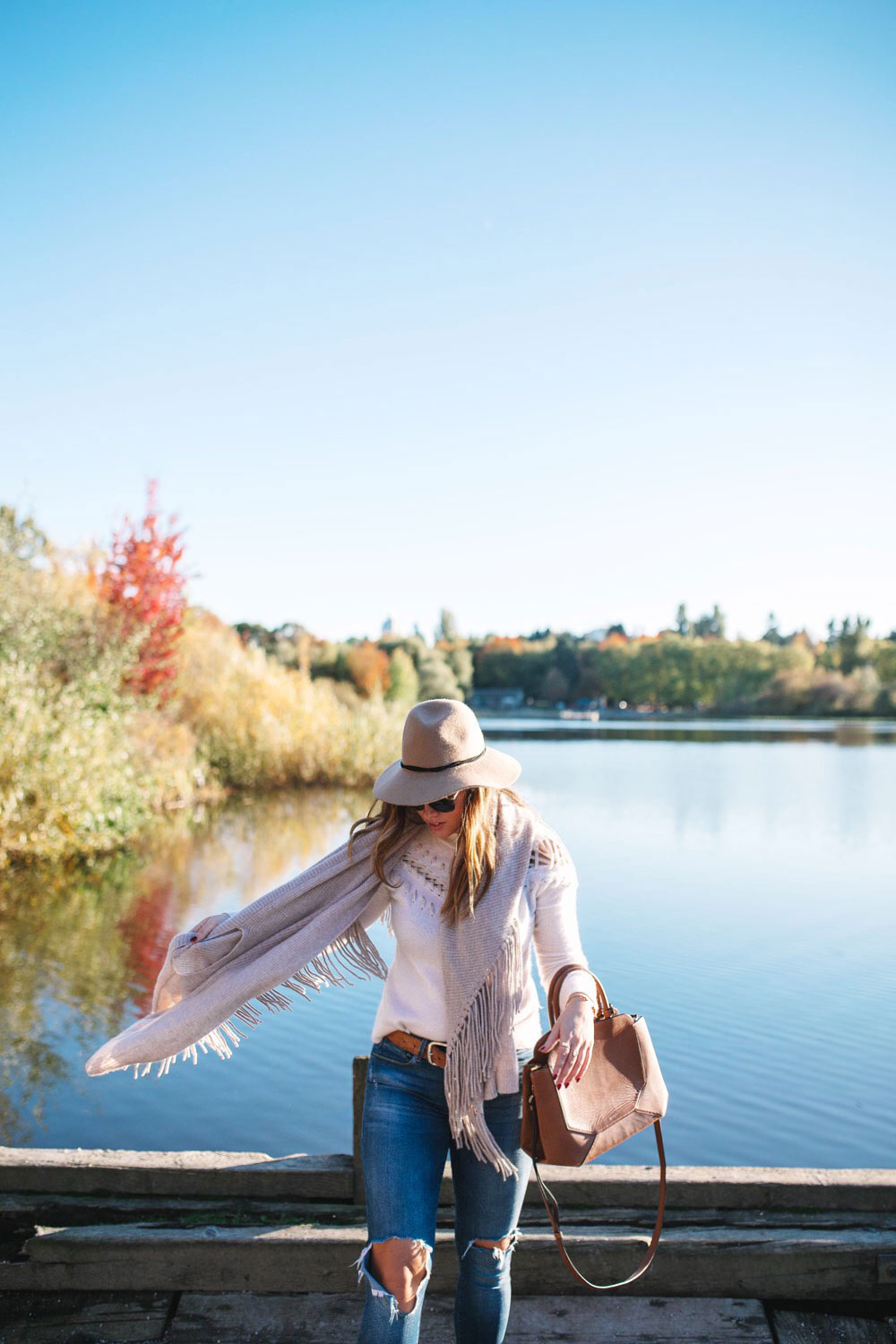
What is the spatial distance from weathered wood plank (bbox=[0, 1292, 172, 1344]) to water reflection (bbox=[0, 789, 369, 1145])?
2425mm

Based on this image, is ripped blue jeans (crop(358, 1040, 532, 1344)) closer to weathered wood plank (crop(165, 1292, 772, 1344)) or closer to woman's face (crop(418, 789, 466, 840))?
woman's face (crop(418, 789, 466, 840))

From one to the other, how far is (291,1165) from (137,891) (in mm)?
7855

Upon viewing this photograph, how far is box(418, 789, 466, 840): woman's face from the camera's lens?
7.57 feet

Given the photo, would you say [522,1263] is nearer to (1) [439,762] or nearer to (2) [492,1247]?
(2) [492,1247]

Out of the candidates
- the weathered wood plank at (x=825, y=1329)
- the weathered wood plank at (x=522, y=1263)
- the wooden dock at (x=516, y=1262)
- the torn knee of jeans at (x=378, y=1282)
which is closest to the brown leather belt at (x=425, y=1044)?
the torn knee of jeans at (x=378, y=1282)

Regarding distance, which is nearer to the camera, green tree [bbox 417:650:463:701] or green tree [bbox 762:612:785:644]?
green tree [bbox 417:650:463:701]

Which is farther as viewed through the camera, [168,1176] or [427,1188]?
[168,1176]

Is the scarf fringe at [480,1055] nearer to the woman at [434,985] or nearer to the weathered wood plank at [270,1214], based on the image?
the woman at [434,985]

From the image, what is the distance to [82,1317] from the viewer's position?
8.96ft

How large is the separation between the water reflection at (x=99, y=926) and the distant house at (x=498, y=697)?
73541 millimetres

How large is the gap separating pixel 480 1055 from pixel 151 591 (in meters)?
17.7

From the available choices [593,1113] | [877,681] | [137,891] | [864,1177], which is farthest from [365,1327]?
[877,681]

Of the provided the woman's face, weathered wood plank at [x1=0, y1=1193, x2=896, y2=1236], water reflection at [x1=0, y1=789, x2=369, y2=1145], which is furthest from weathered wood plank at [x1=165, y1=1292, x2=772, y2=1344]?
water reflection at [x1=0, y1=789, x2=369, y2=1145]

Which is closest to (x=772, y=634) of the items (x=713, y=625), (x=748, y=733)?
(x=713, y=625)
